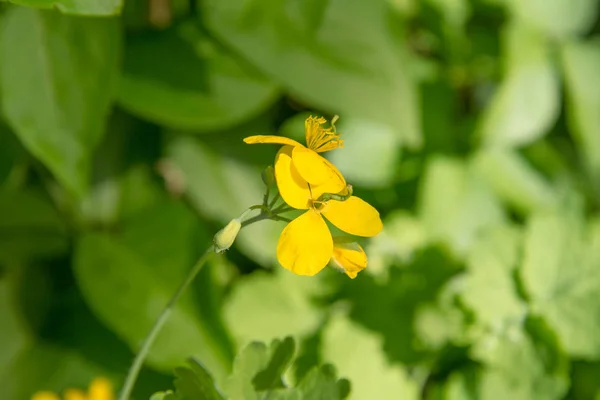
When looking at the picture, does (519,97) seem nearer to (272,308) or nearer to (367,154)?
(367,154)

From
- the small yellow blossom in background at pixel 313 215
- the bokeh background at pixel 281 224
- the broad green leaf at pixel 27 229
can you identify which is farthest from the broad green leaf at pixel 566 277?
the broad green leaf at pixel 27 229

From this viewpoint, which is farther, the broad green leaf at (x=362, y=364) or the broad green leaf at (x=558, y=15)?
the broad green leaf at (x=558, y=15)

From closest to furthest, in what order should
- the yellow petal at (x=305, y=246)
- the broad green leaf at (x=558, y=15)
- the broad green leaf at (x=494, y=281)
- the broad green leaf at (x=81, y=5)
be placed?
1. the yellow petal at (x=305, y=246)
2. the broad green leaf at (x=81, y=5)
3. the broad green leaf at (x=494, y=281)
4. the broad green leaf at (x=558, y=15)

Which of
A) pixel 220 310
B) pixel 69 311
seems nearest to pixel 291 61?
pixel 220 310

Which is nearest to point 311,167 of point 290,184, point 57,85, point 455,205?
point 290,184

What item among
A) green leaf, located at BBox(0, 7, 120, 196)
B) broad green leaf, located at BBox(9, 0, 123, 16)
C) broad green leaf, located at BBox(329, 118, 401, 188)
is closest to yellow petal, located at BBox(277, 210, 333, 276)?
broad green leaf, located at BBox(9, 0, 123, 16)

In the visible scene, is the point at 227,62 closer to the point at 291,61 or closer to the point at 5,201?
the point at 291,61

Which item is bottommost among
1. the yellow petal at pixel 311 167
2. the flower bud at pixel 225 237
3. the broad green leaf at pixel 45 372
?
the broad green leaf at pixel 45 372

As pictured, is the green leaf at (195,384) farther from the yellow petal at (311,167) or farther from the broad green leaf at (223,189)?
the broad green leaf at (223,189)
